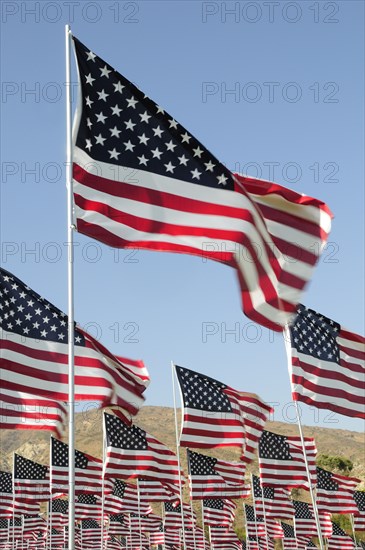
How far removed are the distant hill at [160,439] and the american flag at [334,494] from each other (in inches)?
2623

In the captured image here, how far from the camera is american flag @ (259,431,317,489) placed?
2988 cm

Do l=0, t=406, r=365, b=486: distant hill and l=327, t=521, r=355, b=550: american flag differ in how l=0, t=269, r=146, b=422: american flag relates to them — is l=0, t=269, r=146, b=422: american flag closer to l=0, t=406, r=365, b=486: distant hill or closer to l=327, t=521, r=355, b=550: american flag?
l=327, t=521, r=355, b=550: american flag

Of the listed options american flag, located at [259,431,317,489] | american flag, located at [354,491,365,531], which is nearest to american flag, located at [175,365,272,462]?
american flag, located at [259,431,317,489]

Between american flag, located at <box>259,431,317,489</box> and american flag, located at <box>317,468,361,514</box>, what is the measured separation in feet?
19.9

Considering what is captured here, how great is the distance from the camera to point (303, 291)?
37.7 feet

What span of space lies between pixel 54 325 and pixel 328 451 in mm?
127812

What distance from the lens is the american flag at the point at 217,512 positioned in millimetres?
38469

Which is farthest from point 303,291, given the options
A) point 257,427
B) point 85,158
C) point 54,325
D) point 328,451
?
point 328,451

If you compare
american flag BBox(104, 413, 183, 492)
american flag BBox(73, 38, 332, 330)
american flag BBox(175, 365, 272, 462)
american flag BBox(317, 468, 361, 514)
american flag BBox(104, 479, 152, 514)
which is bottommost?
american flag BBox(104, 479, 152, 514)

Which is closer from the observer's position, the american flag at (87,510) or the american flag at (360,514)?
the american flag at (360,514)

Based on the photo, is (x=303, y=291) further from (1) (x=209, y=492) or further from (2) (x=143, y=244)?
(1) (x=209, y=492)

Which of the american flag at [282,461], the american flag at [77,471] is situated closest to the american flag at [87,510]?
the american flag at [77,471]

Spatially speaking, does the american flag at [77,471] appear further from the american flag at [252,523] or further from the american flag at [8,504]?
the american flag at [252,523]

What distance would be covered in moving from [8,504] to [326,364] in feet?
87.5
